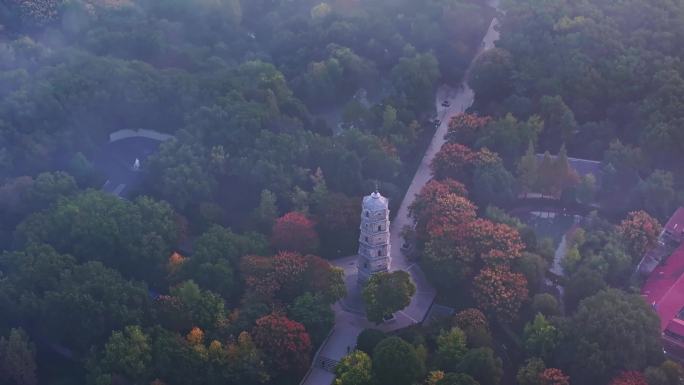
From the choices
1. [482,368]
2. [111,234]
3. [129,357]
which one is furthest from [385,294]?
[111,234]

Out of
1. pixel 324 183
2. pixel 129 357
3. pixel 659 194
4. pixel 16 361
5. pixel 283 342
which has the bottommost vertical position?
pixel 16 361

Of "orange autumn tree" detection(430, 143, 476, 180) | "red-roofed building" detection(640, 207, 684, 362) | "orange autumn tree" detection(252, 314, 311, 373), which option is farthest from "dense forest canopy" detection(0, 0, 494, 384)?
"red-roofed building" detection(640, 207, 684, 362)

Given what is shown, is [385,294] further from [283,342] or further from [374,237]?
[283,342]

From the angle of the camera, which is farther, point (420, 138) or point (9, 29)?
point (9, 29)

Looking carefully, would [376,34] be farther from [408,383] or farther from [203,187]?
[408,383]

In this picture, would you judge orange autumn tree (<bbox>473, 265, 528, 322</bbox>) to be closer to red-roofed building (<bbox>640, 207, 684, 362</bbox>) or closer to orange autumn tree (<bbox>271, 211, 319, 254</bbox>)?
red-roofed building (<bbox>640, 207, 684, 362</bbox>)

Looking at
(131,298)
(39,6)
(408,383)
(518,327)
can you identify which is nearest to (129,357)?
(131,298)
